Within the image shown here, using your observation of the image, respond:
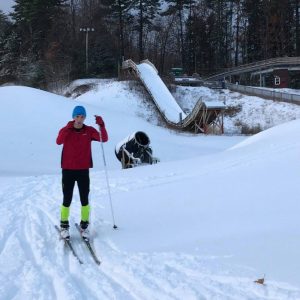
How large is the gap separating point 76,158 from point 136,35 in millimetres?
61188

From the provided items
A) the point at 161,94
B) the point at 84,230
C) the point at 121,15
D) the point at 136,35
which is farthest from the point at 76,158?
the point at 136,35

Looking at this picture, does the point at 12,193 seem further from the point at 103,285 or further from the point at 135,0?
the point at 135,0

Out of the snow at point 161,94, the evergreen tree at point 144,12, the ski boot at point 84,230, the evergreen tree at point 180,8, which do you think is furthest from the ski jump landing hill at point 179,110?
the ski boot at point 84,230

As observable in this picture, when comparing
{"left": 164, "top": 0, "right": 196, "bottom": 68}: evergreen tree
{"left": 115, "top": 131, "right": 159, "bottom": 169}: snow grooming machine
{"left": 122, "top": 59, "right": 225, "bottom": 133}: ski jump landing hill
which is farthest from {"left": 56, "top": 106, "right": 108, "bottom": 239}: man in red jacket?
{"left": 164, "top": 0, "right": 196, "bottom": 68}: evergreen tree

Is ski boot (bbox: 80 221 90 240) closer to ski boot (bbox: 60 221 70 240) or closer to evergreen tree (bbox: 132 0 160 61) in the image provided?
ski boot (bbox: 60 221 70 240)

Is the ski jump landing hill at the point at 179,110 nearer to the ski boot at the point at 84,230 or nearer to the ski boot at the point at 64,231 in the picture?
the ski boot at the point at 84,230

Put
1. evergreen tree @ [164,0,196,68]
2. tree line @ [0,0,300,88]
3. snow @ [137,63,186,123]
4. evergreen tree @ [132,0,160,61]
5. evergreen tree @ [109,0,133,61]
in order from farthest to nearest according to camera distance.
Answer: evergreen tree @ [164,0,196,68], evergreen tree @ [132,0,160,61], evergreen tree @ [109,0,133,61], tree line @ [0,0,300,88], snow @ [137,63,186,123]

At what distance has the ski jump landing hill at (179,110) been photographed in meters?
34.9

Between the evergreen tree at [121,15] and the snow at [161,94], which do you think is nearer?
the snow at [161,94]

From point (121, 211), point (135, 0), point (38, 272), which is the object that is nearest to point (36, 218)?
point (121, 211)

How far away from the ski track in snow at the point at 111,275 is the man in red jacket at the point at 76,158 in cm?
32

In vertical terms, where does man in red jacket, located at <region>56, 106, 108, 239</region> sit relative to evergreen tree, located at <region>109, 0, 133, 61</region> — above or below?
below

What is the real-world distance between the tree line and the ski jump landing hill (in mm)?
9564

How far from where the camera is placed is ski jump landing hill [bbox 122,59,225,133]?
114ft
